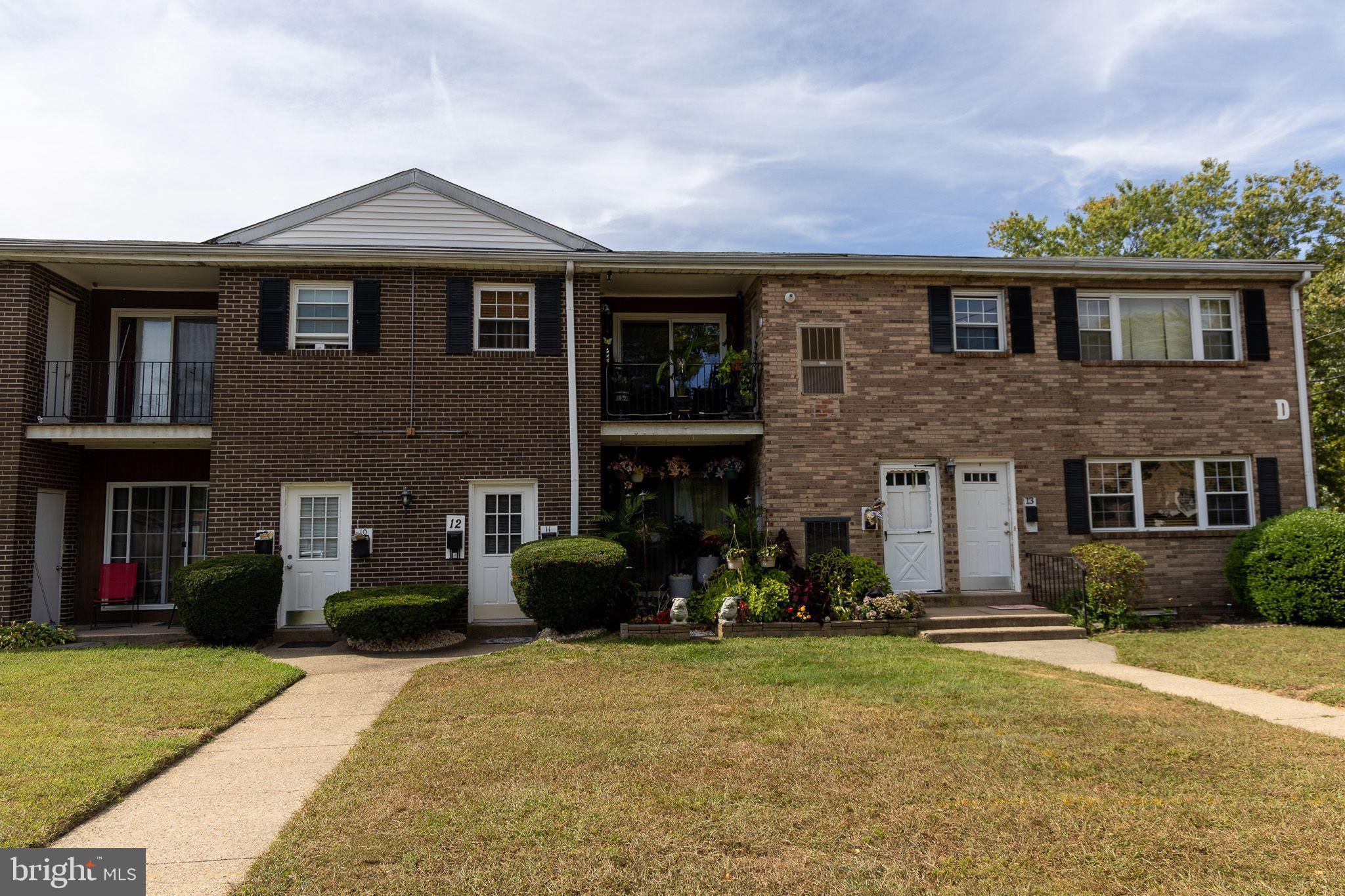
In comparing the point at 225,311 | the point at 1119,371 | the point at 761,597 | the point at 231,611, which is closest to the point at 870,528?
the point at 761,597

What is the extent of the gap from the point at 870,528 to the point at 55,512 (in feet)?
41.5

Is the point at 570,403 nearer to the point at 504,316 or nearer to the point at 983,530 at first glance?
the point at 504,316

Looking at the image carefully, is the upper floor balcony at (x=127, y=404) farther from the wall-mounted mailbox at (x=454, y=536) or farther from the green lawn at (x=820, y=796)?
the green lawn at (x=820, y=796)

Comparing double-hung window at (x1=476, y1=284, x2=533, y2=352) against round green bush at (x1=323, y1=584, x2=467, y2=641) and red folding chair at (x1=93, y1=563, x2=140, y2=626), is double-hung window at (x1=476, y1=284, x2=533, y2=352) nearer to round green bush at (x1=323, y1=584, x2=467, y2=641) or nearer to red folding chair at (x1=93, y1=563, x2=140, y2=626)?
round green bush at (x1=323, y1=584, x2=467, y2=641)

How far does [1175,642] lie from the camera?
32.7 ft

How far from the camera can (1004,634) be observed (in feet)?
34.7

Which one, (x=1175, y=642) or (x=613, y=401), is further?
(x=613, y=401)

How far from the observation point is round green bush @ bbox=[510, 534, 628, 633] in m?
10.0

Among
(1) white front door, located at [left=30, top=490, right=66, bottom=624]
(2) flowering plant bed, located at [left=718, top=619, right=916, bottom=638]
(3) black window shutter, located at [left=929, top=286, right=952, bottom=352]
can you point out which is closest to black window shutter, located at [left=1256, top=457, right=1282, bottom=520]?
(3) black window shutter, located at [left=929, top=286, right=952, bottom=352]

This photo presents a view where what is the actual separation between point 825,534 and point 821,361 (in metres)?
2.76

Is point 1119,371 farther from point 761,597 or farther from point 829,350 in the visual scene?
point 761,597

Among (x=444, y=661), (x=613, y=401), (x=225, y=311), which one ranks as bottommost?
(x=444, y=661)

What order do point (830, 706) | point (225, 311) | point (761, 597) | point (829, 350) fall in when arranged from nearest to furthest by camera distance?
1. point (830, 706)
2. point (761, 597)
3. point (225, 311)
4. point (829, 350)

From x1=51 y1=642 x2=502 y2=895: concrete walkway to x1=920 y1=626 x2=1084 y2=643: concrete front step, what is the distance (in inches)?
275
